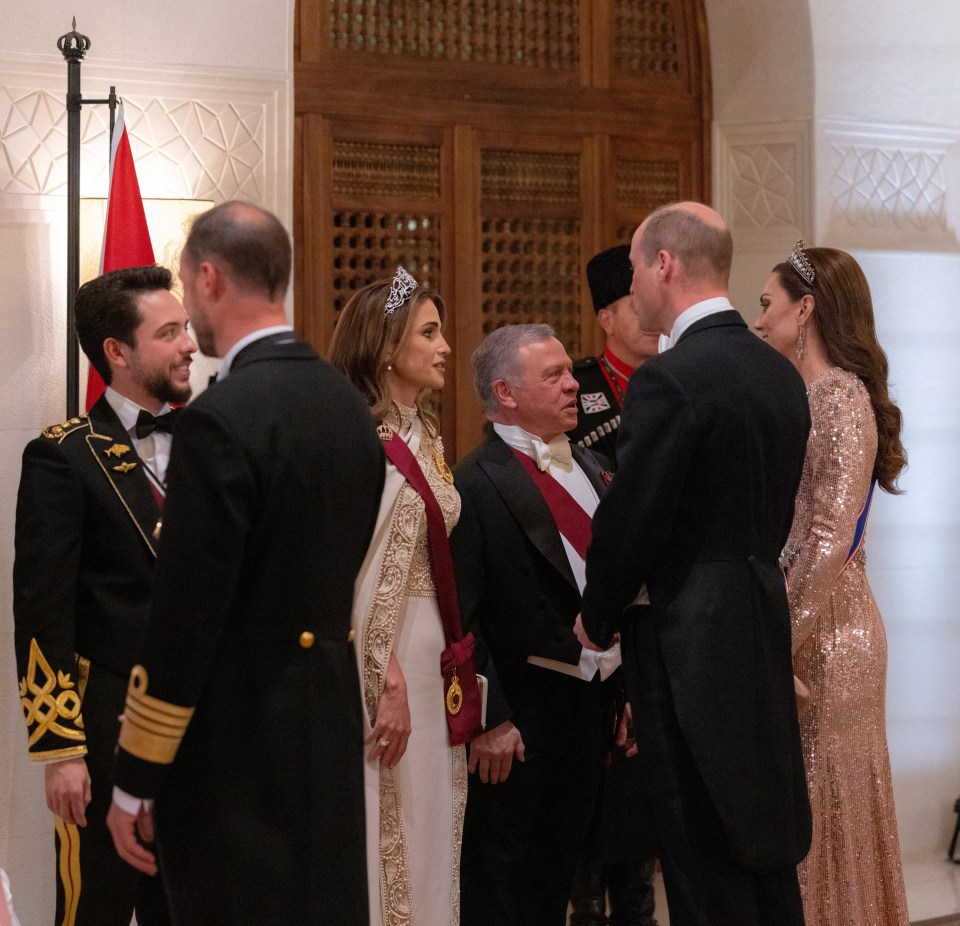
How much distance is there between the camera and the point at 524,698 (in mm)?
3104

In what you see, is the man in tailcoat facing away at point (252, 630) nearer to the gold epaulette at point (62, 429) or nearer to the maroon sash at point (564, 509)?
the gold epaulette at point (62, 429)

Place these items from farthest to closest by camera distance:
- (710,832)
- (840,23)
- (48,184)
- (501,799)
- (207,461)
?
(840,23)
(48,184)
(501,799)
(710,832)
(207,461)

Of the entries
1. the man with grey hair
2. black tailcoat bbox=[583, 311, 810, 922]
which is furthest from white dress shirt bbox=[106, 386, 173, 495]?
black tailcoat bbox=[583, 311, 810, 922]

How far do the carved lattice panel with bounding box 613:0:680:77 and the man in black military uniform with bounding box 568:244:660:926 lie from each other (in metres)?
1.09

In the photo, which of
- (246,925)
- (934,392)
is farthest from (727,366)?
(934,392)

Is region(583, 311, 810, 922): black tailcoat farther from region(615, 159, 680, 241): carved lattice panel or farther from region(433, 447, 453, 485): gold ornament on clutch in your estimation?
region(615, 159, 680, 241): carved lattice panel

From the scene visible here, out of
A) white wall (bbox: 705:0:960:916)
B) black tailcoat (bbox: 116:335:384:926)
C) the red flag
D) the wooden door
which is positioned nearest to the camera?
black tailcoat (bbox: 116:335:384:926)

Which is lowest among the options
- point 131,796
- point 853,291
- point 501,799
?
point 501,799

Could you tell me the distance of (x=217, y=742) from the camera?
2.02 metres

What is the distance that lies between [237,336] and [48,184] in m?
1.86

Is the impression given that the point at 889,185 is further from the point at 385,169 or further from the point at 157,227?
the point at 157,227

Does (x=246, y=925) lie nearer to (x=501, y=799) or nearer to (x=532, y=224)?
(x=501, y=799)

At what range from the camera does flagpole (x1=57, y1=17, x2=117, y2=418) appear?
341cm

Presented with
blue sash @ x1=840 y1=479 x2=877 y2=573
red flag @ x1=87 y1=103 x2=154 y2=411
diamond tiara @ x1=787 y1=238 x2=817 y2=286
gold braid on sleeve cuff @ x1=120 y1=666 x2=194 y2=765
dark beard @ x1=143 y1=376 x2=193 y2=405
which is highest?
red flag @ x1=87 y1=103 x2=154 y2=411
